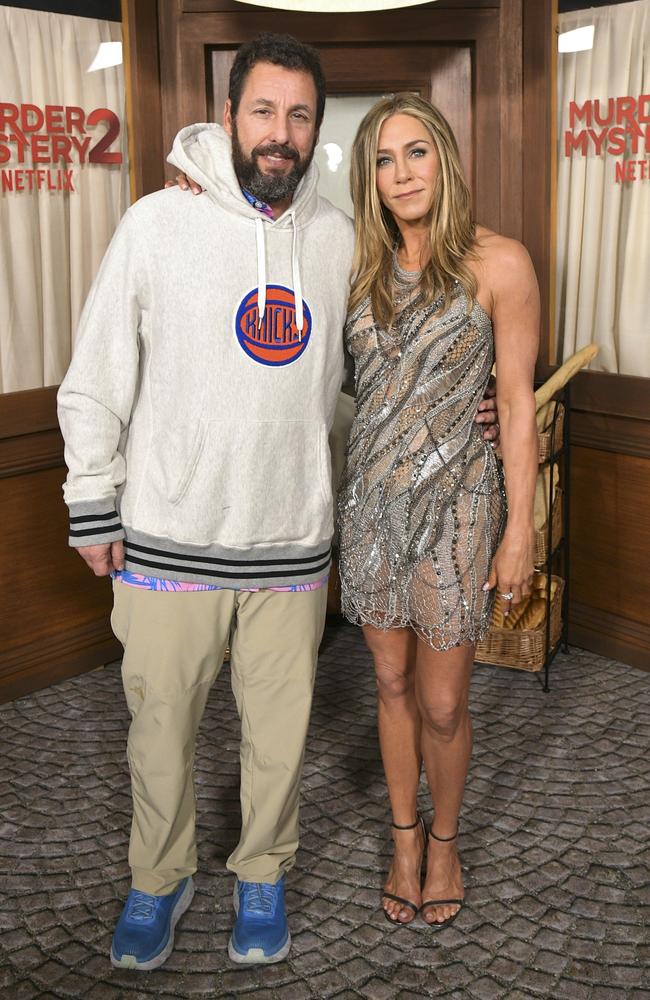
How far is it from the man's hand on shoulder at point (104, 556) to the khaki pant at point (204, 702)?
0.06m

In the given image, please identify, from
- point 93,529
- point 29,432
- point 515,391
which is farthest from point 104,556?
point 29,432

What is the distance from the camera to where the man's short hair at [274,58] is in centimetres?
200

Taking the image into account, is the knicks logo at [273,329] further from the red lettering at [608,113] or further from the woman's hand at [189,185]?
the red lettering at [608,113]

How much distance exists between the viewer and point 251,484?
2049 millimetres

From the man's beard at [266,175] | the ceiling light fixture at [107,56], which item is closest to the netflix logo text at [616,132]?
Result: the ceiling light fixture at [107,56]

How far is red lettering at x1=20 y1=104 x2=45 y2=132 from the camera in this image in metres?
3.41

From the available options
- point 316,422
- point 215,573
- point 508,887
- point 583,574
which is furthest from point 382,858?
point 583,574

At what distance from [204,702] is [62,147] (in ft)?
7.21

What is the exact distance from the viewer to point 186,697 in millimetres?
2172

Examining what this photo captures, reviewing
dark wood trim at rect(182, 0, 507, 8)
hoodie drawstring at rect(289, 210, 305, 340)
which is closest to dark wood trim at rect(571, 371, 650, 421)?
dark wood trim at rect(182, 0, 507, 8)

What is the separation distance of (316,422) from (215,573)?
374 millimetres

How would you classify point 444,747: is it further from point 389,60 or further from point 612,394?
point 389,60

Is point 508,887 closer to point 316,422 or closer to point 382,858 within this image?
point 382,858

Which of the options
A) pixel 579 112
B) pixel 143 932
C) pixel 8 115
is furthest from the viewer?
pixel 579 112
